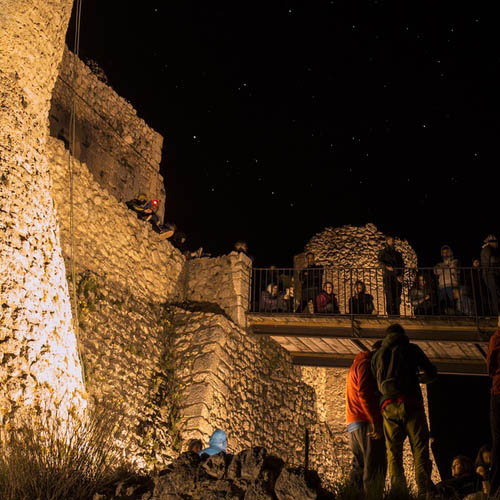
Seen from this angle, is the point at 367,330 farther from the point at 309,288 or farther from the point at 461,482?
the point at 461,482

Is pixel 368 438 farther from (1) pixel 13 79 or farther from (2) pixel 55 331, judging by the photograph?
(1) pixel 13 79

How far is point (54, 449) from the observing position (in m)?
4.64

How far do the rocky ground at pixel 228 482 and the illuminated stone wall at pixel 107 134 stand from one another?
10273 millimetres

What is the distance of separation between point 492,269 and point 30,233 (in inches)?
311

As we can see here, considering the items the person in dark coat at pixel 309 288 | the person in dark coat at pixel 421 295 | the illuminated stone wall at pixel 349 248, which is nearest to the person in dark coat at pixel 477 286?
the person in dark coat at pixel 421 295

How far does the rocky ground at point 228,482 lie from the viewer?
3977mm

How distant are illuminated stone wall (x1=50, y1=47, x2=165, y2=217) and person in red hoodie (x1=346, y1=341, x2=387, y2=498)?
391 inches

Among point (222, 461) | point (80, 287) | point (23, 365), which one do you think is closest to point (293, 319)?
point (80, 287)

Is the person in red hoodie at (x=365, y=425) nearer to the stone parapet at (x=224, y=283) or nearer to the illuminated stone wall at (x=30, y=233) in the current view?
the illuminated stone wall at (x=30, y=233)

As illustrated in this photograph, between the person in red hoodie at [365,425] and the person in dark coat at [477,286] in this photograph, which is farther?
the person in dark coat at [477,286]

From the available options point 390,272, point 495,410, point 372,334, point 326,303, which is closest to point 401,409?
point 495,410

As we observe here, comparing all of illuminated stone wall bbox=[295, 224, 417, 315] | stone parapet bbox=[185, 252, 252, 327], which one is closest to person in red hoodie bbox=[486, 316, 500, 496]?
stone parapet bbox=[185, 252, 252, 327]

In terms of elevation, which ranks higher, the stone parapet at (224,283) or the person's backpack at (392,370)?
the stone parapet at (224,283)

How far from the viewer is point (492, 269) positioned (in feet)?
35.5
